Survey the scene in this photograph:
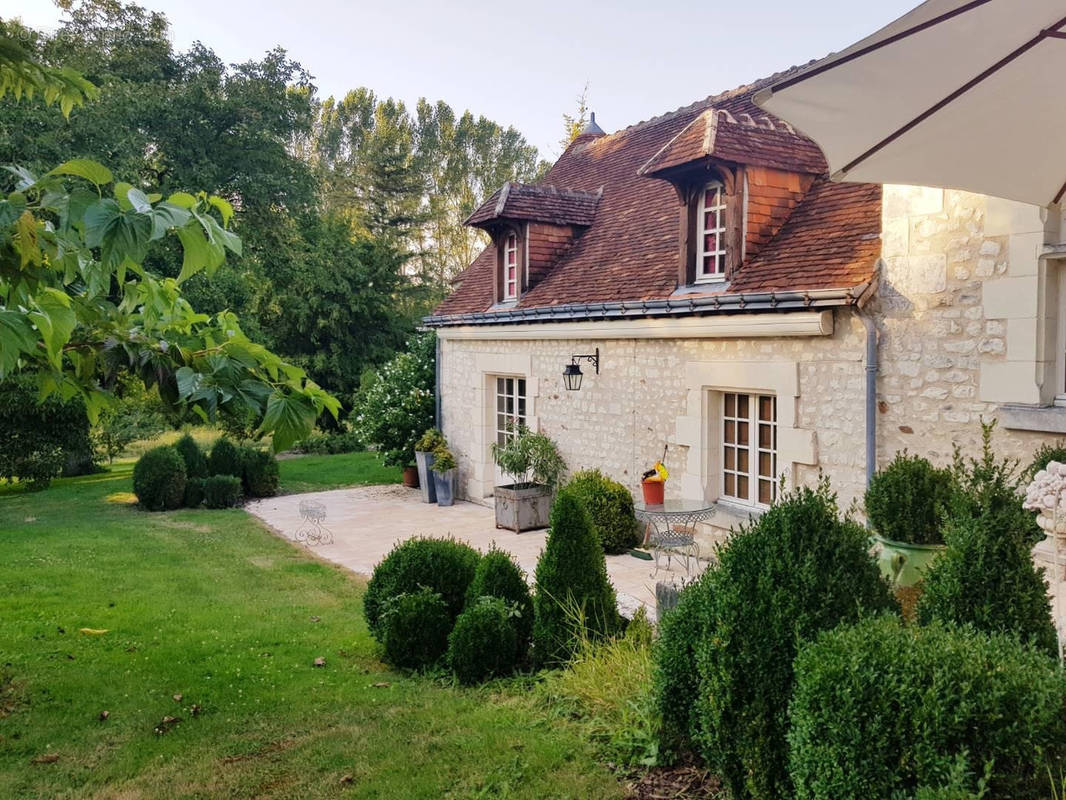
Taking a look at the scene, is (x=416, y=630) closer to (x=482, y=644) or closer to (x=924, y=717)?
(x=482, y=644)

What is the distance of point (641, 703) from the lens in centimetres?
450

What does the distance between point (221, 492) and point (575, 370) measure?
6.84 m

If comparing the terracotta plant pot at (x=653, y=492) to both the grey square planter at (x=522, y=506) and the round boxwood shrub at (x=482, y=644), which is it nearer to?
the grey square planter at (x=522, y=506)

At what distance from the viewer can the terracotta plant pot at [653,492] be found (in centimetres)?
939

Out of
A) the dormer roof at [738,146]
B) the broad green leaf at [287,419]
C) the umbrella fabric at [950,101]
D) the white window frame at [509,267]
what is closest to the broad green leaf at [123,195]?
the broad green leaf at [287,419]

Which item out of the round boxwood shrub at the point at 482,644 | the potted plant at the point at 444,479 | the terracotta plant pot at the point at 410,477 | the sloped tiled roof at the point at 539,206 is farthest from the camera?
the terracotta plant pot at the point at 410,477

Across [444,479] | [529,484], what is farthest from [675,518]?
[444,479]

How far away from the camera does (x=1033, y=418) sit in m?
6.29

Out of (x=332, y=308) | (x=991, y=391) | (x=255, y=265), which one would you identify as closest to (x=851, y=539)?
(x=991, y=391)

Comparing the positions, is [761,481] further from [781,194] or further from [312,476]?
[312,476]

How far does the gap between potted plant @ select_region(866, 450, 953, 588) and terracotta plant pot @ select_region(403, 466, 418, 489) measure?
1097cm

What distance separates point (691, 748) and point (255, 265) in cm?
1864

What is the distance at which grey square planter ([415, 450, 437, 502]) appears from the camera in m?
13.7

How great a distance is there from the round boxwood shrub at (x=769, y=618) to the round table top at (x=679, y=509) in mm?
4276
